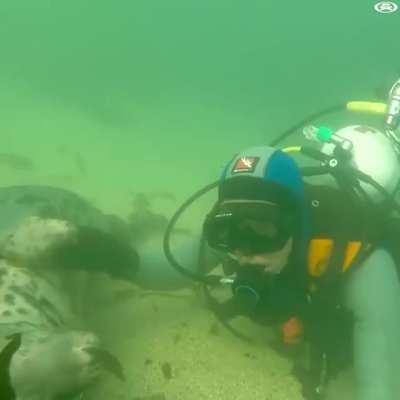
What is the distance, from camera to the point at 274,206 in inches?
147

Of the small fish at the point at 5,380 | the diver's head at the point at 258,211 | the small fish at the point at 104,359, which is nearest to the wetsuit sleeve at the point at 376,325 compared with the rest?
the diver's head at the point at 258,211

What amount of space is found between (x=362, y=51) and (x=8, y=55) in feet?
100.0

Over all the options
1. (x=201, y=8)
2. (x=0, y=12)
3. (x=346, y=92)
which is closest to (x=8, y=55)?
(x=0, y=12)

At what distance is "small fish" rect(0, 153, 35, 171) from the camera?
10867 millimetres

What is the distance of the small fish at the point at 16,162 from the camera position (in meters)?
10.9

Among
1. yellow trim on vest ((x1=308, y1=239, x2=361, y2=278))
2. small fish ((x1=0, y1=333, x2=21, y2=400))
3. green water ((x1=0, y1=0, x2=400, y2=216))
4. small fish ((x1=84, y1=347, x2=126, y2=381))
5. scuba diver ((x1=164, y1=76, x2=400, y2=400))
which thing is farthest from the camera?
→ green water ((x1=0, y1=0, x2=400, y2=216))

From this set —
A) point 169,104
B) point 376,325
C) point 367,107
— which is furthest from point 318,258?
point 169,104

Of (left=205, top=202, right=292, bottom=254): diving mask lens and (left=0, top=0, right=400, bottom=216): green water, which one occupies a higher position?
(left=205, top=202, right=292, bottom=254): diving mask lens

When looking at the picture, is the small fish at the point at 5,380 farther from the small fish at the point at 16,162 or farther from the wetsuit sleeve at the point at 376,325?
the small fish at the point at 16,162

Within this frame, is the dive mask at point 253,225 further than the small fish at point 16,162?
No

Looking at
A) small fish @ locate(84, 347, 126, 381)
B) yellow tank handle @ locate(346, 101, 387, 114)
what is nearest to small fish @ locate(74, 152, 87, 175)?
yellow tank handle @ locate(346, 101, 387, 114)

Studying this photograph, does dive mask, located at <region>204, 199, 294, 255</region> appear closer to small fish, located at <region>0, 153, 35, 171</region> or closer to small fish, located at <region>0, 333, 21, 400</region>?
small fish, located at <region>0, 333, 21, 400</region>

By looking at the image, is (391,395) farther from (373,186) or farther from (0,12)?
(0,12)

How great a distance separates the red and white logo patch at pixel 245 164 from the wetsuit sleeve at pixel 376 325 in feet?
3.73
